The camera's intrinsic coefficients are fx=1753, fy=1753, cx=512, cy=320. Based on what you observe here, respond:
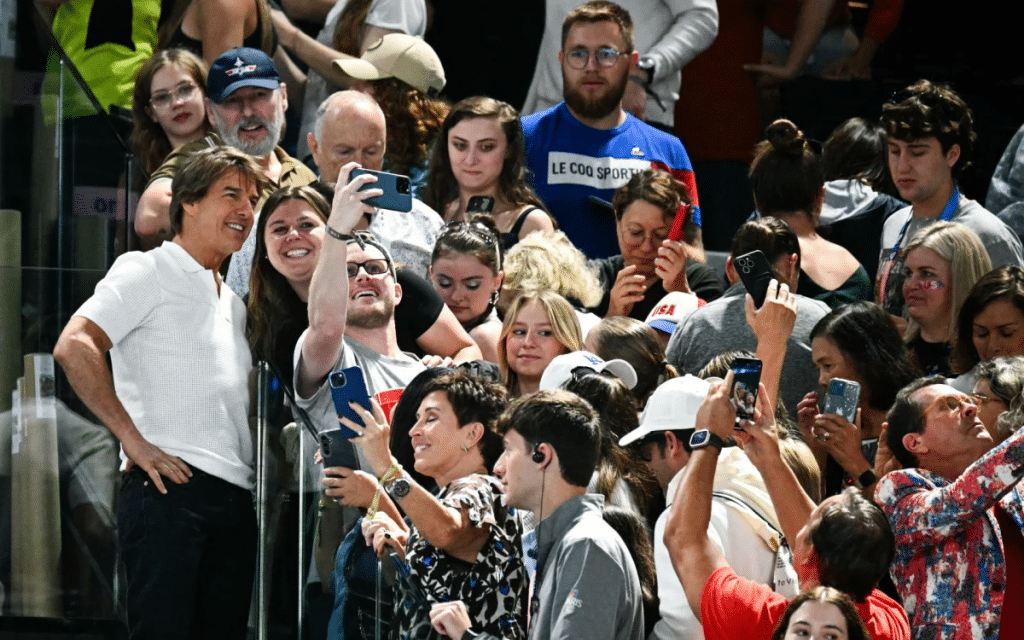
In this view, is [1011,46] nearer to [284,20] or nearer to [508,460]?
[284,20]

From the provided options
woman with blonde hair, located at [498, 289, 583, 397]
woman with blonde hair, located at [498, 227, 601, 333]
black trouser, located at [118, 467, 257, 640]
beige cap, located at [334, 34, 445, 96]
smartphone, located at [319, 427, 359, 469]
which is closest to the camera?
smartphone, located at [319, 427, 359, 469]

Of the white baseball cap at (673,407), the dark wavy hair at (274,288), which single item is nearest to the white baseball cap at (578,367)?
the white baseball cap at (673,407)

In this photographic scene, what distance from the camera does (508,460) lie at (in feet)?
15.4

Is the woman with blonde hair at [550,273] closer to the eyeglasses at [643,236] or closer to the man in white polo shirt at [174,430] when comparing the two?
the eyeglasses at [643,236]

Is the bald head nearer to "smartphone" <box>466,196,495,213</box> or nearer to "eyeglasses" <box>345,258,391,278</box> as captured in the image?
"smartphone" <box>466,196,495,213</box>

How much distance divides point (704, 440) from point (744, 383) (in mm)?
203

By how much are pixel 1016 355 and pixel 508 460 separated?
2.09m

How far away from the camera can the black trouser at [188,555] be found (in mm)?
5133

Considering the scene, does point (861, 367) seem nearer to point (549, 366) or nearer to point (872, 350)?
point (872, 350)

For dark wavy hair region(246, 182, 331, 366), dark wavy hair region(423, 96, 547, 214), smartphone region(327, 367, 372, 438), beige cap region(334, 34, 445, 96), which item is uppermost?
beige cap region(334, 34, 445, 96)

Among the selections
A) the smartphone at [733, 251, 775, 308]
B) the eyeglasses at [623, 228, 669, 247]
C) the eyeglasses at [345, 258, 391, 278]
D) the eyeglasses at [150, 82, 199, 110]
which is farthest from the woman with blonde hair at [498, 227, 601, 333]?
the eyeglasses at [150, 82, 199, 110]

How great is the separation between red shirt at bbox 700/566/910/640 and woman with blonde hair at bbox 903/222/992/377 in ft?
6.89

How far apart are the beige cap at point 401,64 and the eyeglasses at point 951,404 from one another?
315 cm

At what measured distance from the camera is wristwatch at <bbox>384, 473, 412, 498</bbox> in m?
4.64
